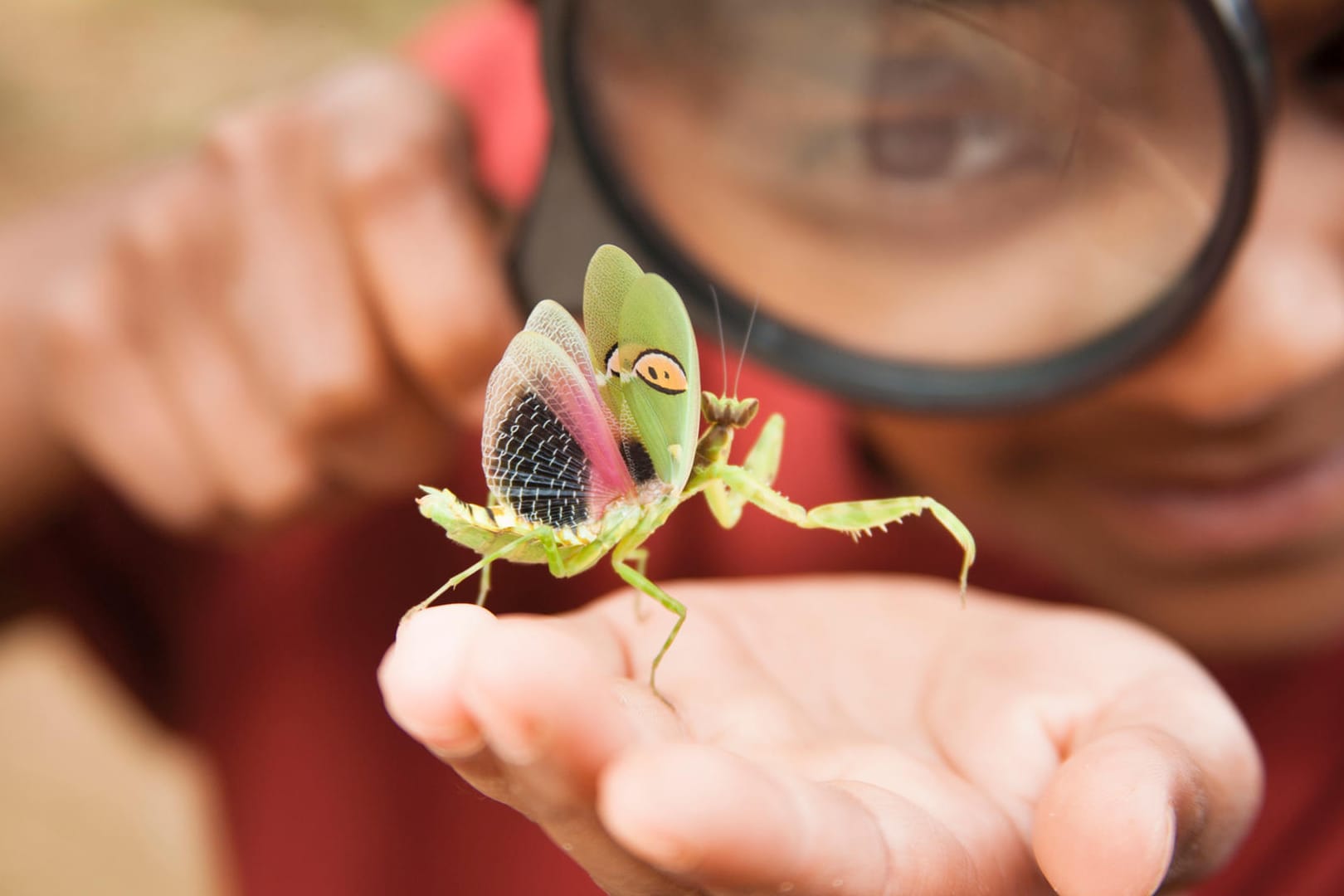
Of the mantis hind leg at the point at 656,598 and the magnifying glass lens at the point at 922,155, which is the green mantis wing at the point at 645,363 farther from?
the magnifying glass lens at the point at 922,155

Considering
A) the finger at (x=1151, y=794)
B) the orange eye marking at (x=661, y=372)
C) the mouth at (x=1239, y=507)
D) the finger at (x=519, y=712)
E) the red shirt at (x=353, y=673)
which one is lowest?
the red shirt at (x=353, y=673)

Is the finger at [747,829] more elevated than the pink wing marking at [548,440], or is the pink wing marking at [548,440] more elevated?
the pink wing marking at [548,440]

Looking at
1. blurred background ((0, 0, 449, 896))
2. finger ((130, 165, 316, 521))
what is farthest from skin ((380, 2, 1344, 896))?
blurred background ((0, 0, 449, 896))

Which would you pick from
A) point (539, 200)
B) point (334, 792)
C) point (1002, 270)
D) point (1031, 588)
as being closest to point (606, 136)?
point (539, 200)

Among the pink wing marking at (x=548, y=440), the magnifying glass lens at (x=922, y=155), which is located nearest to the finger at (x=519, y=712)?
the pink wing marking at (x=548, y=440)

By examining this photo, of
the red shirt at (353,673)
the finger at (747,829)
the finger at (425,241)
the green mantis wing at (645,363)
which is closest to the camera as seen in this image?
Answer: the finger at (747,829)

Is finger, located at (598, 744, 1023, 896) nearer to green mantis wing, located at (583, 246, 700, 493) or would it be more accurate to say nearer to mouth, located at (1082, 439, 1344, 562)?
green mantis wing, located at (583, 246, 700, 493)
